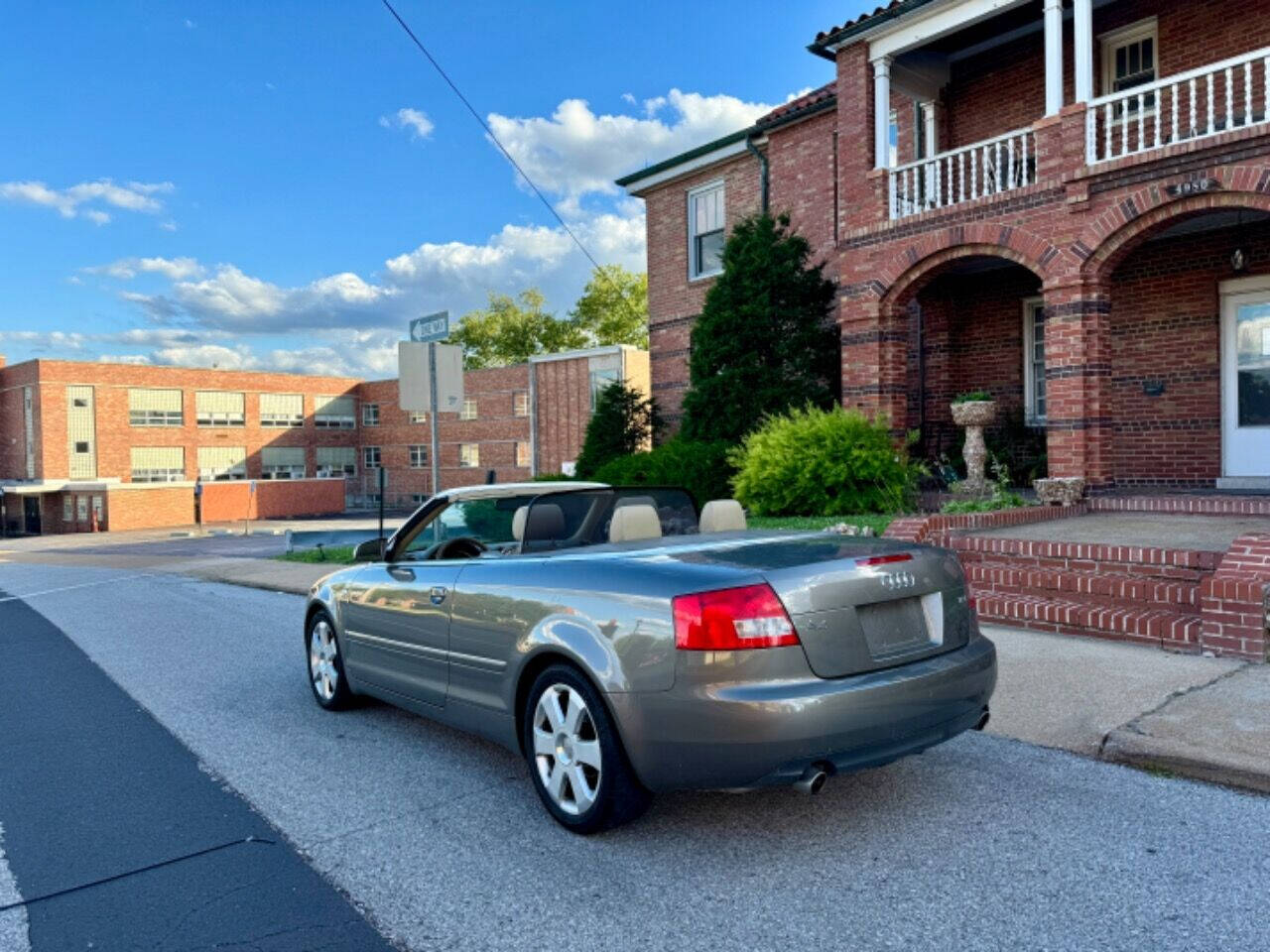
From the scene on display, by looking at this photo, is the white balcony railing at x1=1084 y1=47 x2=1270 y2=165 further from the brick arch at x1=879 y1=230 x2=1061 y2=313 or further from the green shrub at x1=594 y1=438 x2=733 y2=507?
the green shrub at x1=594 y1=438 x2=733 y2=507

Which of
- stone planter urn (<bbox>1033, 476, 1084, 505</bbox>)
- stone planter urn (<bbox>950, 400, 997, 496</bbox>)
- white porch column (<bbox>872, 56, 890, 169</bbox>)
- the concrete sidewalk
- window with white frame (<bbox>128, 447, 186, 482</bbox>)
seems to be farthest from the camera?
window with white frame (<bbox>128, 447, 186, 482</bbox>)

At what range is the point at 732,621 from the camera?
3.42m

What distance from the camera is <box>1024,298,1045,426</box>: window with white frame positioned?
557 inches

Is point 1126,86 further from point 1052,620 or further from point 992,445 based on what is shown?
point 1052,620

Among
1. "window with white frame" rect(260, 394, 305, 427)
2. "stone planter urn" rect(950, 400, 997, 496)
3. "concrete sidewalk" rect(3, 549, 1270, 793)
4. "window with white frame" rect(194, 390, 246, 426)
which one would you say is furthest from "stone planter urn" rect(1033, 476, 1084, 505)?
"window with white frame" rect(260, 394, 305, 427)

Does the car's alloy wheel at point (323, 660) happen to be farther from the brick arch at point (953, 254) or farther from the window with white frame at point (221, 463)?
the window with white frame at point (221, 463)

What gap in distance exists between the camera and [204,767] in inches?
190

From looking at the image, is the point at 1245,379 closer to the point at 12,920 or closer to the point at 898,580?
the point at 898,580

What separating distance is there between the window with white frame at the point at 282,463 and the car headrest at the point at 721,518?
206ft

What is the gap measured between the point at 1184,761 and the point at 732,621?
248 cm

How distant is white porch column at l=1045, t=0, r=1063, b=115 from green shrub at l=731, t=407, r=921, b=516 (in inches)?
175

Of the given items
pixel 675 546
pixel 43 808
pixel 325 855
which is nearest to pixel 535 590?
pixel 675 546

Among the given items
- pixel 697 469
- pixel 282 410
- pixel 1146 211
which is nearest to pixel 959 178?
pixel 1146 211

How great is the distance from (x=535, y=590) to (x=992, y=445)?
11.6 meters
